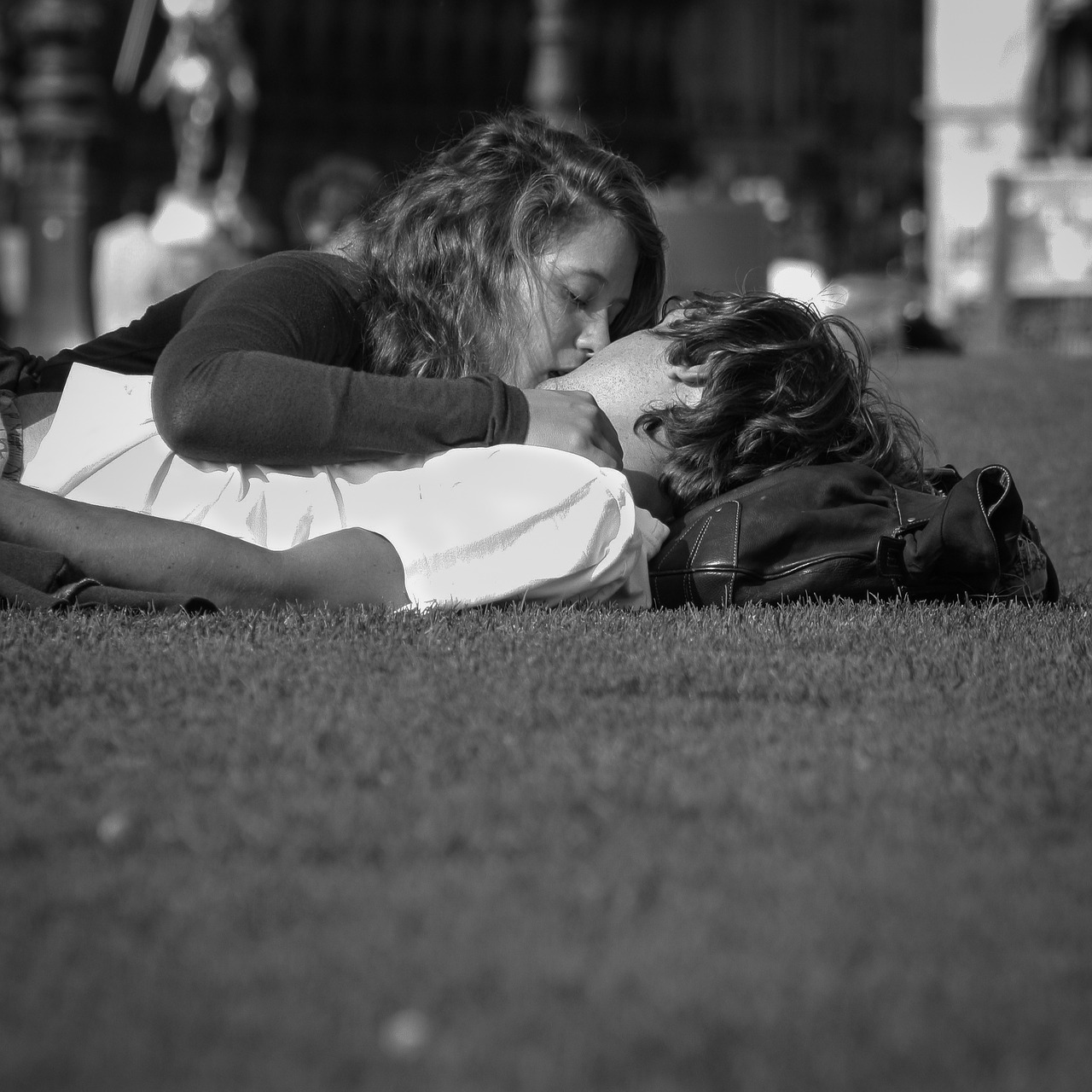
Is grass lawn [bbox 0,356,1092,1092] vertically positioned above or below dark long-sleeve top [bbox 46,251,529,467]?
below

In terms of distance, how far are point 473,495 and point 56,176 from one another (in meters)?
9.77

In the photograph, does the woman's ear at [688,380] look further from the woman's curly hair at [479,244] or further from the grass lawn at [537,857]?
the grass lawn at [537,857]

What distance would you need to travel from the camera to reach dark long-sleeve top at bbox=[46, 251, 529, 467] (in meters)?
3.24

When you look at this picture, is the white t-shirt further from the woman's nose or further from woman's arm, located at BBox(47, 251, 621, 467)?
the woman's nose

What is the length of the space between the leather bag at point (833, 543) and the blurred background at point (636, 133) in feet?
4.90

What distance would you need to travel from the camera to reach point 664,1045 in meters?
1.50

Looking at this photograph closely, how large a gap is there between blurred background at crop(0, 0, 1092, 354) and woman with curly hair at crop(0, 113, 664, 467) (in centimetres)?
68

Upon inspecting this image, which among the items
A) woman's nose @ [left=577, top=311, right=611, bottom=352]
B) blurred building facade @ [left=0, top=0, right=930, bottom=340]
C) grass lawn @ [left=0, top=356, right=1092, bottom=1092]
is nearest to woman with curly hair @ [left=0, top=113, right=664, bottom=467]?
woman's nose @ [left=577, top=311, right=611, bottom=352]

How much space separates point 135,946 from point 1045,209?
15.2m

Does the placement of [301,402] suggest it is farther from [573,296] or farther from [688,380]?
[688,380]

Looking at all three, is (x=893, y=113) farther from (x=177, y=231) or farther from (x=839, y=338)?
(x=839, y=338)

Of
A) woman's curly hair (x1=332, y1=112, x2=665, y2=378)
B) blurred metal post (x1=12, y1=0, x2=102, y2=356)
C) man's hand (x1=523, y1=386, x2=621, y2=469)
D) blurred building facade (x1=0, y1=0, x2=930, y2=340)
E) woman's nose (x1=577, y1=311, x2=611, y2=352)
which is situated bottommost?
blurred building facade (x1=0, y1=0, x2=930, y2=340)

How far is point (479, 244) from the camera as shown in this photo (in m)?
3.79

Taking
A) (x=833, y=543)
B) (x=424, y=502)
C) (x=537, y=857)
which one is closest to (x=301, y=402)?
(x=424, y=502)
